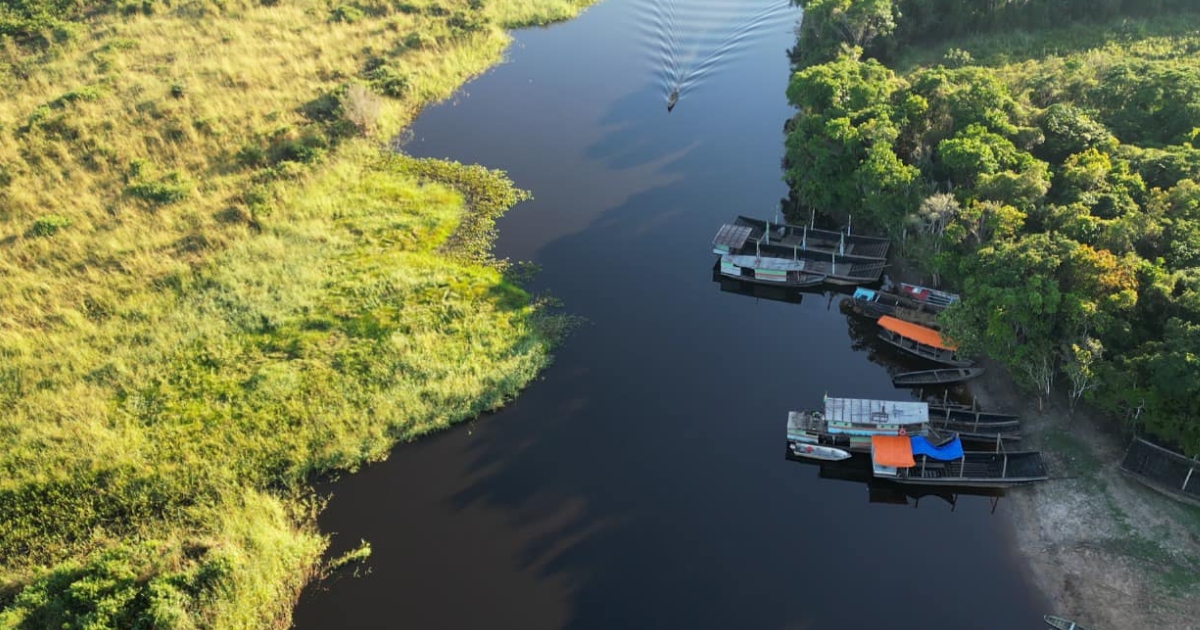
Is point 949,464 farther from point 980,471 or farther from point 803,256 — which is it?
point 803,256

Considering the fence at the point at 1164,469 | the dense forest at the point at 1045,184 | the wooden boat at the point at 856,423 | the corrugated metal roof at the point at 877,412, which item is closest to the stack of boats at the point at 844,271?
the dense forest at the point at 1045,184

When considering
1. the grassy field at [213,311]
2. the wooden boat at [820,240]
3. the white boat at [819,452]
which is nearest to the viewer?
the grassy field at [213,311]

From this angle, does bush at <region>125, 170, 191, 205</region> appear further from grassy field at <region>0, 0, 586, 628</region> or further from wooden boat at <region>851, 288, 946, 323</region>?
wooden boat at <region>851, 288, 946, 323</region>

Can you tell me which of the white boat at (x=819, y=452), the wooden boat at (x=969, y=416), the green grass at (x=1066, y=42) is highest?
the green grass at (x=1066, y=42)

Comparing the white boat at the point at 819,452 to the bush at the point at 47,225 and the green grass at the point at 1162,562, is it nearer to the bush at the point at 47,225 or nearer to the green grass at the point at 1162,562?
the green grass at the point at 1162,562

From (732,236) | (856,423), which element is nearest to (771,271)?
(732,236)

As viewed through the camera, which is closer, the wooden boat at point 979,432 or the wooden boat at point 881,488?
the wooden boat at point 881,488
